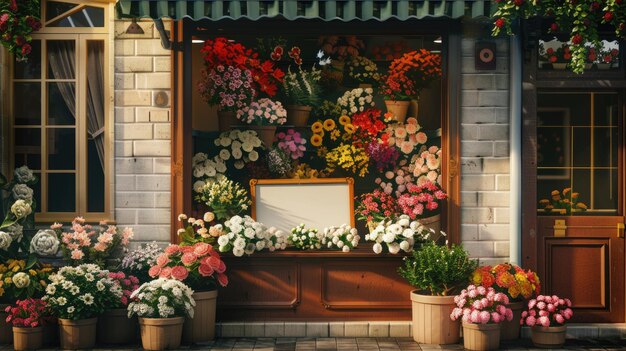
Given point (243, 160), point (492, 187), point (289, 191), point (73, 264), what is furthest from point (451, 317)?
point (73, 264)

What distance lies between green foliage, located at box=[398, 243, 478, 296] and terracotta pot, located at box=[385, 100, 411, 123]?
5.54 ft

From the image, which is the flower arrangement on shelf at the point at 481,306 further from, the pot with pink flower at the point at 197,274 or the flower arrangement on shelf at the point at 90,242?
the flower arrangement on shelf at the point at 90,242

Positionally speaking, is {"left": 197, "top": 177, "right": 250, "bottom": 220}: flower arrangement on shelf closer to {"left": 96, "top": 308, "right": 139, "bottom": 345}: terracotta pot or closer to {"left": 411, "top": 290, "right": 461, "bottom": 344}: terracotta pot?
{"left": 96, "top": 308, "right": 139, "bottom": 345}: terracotta pot

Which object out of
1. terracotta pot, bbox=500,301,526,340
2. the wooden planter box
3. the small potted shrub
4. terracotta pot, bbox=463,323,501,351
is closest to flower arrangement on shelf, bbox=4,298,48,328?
the small potted shrub

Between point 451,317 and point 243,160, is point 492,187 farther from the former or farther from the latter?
point 243,160

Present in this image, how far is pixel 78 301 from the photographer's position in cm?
935

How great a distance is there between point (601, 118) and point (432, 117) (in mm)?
1844

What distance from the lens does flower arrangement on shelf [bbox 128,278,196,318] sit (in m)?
9.36

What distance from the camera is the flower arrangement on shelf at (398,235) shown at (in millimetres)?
10102

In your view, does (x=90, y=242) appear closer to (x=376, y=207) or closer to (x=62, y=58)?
(x=62, y=58)

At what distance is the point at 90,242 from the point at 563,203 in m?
5.15

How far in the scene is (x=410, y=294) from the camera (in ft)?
33.0

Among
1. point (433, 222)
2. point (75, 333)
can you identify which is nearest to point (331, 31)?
point (433, 222)

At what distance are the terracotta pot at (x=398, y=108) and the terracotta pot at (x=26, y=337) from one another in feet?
14.7
